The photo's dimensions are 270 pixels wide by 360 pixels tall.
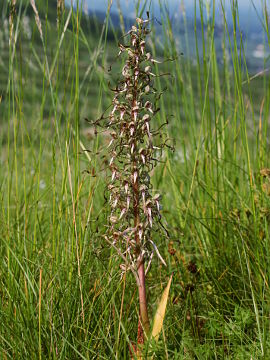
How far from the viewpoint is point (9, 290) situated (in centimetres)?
221

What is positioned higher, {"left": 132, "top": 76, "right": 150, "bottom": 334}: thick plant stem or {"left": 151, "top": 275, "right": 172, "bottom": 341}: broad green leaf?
{"left": 132, "top": 76, "right": 150, "bottom": 334}: thick plant stem

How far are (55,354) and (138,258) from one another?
44 cm

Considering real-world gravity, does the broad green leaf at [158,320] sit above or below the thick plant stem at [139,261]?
below

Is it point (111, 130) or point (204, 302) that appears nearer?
point (111, 130)

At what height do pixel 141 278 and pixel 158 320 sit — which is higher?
pixel 141 278

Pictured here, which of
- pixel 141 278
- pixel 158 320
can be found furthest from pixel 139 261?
pixel 158 320

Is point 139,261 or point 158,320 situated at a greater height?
point 139,261

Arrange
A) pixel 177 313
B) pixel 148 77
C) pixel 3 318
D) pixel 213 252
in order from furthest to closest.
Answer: pixel 213 252, pixel 177 313, pixel 3 318, pixel 148 77

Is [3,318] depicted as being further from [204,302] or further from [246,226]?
[246,226]

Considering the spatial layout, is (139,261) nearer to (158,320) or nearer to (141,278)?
(141,278)

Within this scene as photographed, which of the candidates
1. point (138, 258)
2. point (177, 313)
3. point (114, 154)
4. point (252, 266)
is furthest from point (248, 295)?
point (114, 154)

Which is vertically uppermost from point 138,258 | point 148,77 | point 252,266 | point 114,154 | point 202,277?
point 148,77

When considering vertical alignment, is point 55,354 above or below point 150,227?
below

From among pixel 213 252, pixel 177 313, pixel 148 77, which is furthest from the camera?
pixel 213 252
